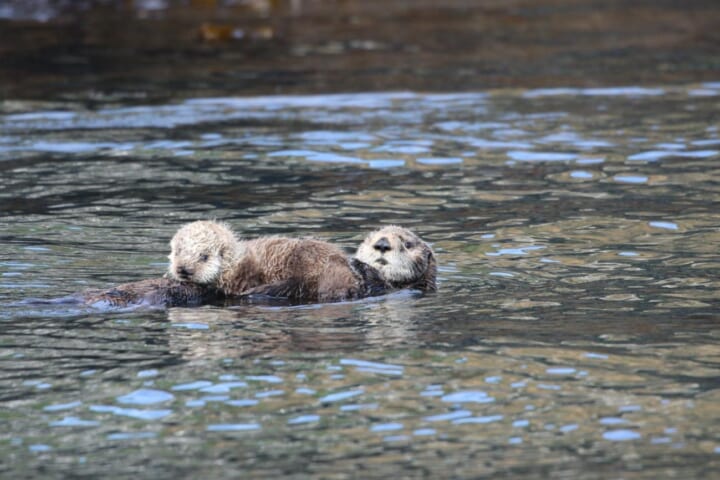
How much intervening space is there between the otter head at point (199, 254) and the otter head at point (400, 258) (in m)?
0.88

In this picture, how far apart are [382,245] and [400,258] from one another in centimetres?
13

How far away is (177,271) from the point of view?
747 centimetres

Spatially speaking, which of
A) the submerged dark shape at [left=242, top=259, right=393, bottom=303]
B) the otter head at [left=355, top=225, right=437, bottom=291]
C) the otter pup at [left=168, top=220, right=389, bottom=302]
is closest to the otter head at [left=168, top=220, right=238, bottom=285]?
the otter pup at [left=168, top=220, right=389, bottom=302]

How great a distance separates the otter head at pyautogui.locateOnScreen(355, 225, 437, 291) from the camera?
7.77 meters

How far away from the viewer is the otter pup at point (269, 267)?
746 centimetres

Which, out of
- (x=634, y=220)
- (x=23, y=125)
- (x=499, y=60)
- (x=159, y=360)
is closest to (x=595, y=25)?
(x=499, y=60)

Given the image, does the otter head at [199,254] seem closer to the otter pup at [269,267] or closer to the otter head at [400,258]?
the otter pup at [269,267]

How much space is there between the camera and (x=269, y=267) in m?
7.62

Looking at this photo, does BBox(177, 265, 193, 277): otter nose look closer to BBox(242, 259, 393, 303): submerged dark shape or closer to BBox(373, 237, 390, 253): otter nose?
BBox(242, 259, 393, 303): submerged dark shape

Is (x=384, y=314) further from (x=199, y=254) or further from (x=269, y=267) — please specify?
(x=199, y=254)

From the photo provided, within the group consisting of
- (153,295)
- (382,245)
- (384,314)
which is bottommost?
(384,314)

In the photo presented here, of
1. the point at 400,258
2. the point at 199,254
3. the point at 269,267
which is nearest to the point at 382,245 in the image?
the point at 400,258

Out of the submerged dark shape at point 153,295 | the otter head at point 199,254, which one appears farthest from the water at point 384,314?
the otter head at point 199,254

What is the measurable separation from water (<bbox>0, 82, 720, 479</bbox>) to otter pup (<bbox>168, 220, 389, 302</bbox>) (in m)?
0.18
